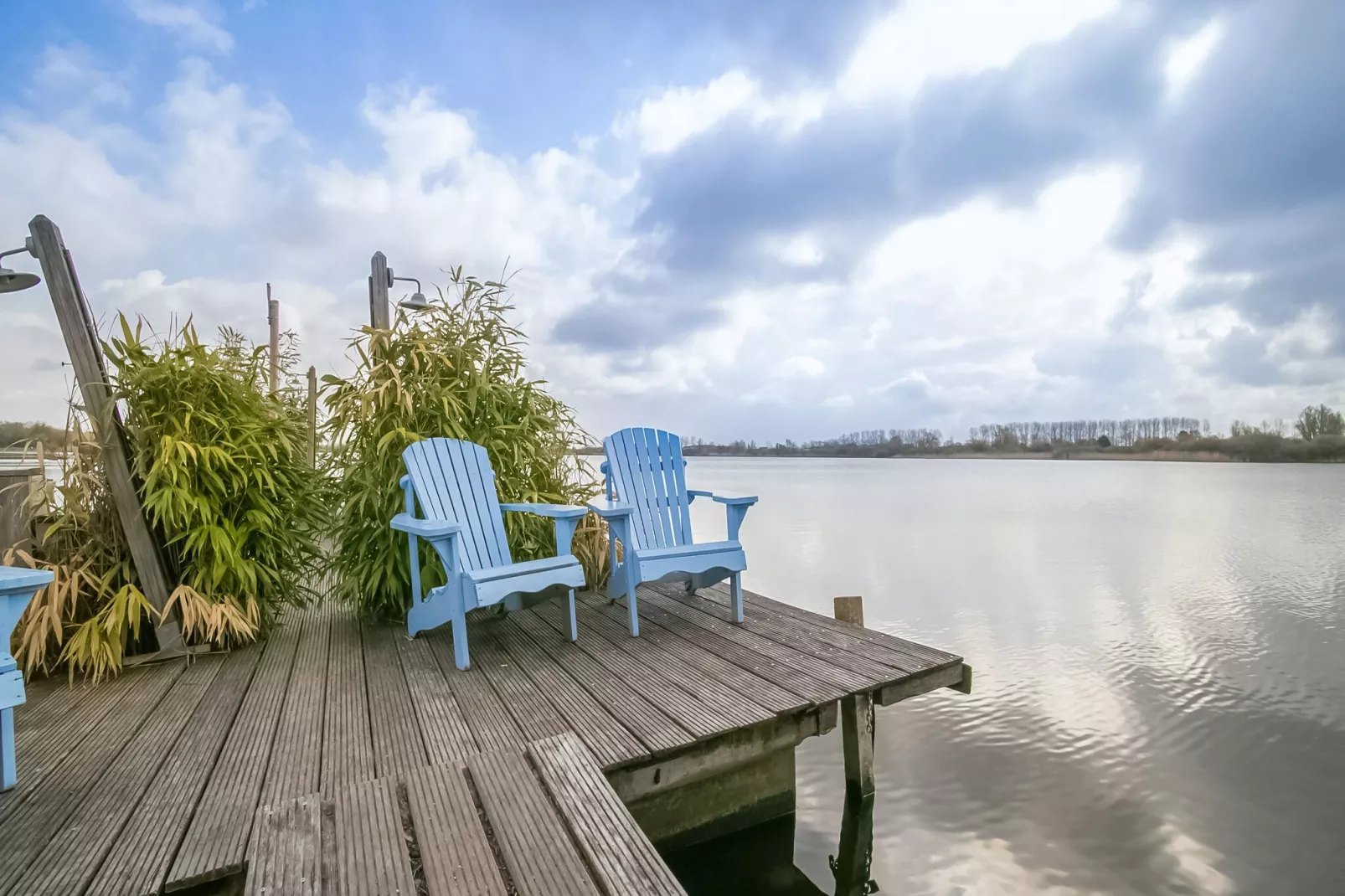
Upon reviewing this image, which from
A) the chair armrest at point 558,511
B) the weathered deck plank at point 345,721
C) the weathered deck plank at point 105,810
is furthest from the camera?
the chair armrest at point 558,511

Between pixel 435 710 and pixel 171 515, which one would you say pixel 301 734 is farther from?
pixel 171 515

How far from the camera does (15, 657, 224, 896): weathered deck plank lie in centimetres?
120

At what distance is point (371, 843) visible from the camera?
4.01 feet

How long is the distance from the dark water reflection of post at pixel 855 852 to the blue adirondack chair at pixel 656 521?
962 mm

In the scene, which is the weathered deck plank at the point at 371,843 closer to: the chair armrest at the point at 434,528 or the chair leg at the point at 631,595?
the chair armrest at the point at 434,528

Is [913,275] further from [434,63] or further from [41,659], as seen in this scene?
[41,659]

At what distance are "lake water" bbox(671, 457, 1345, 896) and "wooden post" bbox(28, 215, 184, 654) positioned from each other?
2.48 meters

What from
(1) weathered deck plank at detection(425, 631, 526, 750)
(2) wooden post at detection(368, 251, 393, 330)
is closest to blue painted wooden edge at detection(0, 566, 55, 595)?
(1) weathered deck plank at detection(425, 631, 526, 750)

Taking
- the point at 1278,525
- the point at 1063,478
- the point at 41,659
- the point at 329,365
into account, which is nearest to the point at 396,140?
the point at 329,365

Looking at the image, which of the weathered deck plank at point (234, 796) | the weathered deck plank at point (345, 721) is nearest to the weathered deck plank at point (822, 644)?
the weathered deck plank at point (345, 721)

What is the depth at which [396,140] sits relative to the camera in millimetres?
6969

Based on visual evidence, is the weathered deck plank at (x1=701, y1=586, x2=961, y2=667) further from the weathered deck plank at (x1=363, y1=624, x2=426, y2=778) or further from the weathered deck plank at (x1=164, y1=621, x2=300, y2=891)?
the weathered deck plank at (x1=164, y1=621, x2=300, y2=891)

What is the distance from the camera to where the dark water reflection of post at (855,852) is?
2.38 m

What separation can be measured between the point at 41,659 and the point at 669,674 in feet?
8.15
